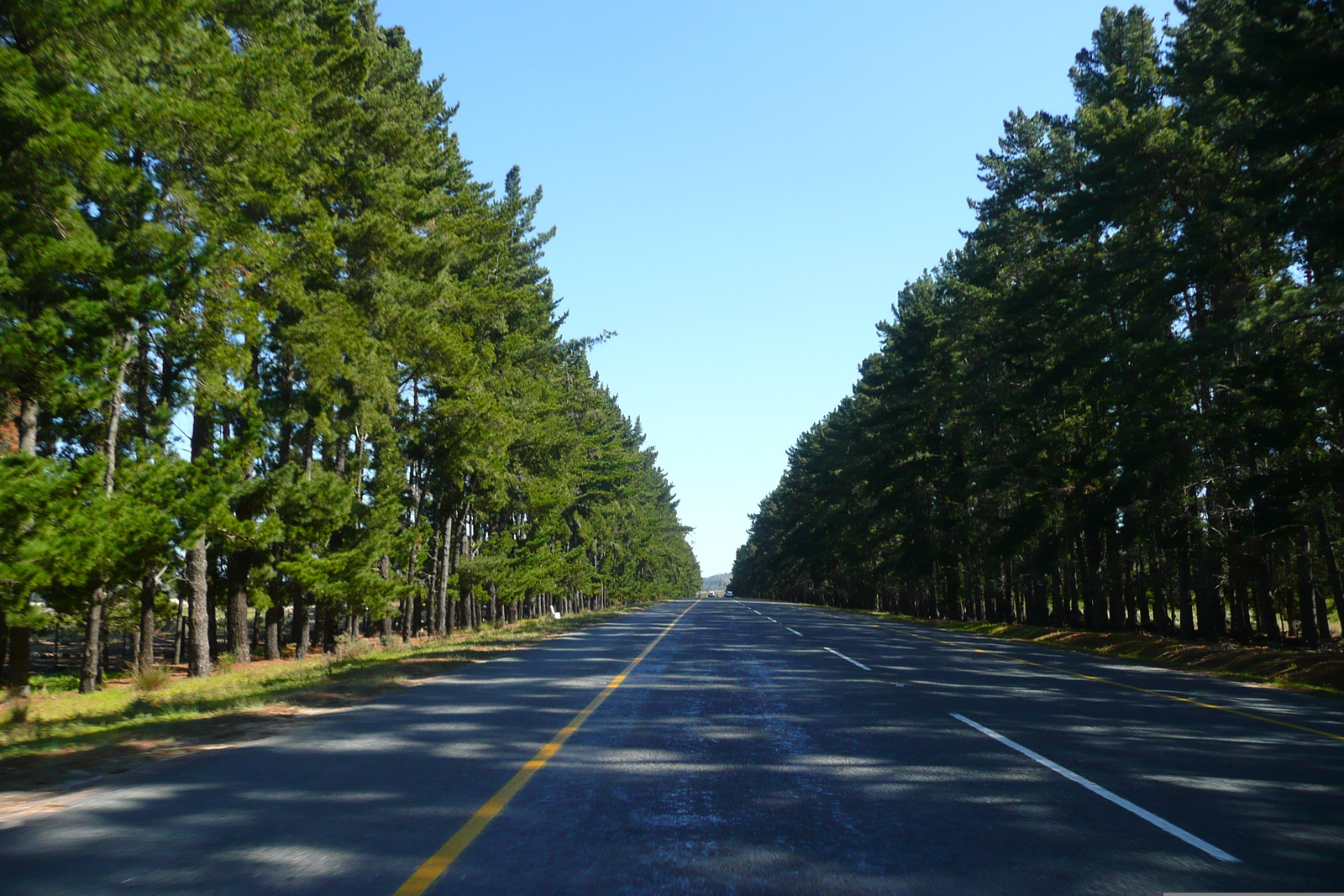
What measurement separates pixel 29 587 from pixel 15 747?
605 cm

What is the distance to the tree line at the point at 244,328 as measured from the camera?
1459 cm

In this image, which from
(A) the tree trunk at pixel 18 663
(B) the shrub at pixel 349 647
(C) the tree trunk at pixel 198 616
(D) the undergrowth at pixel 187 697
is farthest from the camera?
(B) the shrub at pixel 349 647

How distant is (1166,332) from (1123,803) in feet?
76.1

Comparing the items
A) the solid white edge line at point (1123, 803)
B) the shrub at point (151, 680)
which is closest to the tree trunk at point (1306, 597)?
the solid white edge line at point (1123, 803)

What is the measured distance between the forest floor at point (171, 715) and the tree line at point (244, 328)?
7.29 feet

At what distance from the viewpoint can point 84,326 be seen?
15.1 m

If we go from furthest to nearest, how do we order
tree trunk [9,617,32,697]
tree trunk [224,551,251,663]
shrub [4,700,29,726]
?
1. tree trunk [224,551,251,663]
2. tree trunk [9,617,32,697]
3. shrub [4,700,29,726]

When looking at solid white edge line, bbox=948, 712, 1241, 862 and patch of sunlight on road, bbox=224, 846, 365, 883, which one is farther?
solid white edge line, bbox=948, 712, 1241, 862

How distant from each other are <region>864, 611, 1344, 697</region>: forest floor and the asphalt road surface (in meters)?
5.02

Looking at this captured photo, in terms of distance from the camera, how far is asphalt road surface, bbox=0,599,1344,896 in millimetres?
4656

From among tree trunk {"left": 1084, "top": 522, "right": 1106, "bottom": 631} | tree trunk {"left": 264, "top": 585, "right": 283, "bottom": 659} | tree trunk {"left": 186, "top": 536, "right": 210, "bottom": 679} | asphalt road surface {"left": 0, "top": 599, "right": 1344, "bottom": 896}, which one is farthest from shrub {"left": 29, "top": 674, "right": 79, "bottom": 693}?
tree trunk {"left": 1084, "top": 522, "right": 1106, "bottom": 631}

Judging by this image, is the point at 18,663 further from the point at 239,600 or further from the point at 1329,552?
the point at 1329,552

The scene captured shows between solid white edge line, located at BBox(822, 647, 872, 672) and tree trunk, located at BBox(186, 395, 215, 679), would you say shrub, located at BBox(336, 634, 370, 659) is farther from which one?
solid white edge line, located at BBox(822, 647, 872, 672)

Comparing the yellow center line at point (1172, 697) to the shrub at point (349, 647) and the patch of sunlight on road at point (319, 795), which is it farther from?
the shrub at point (349, 647)
